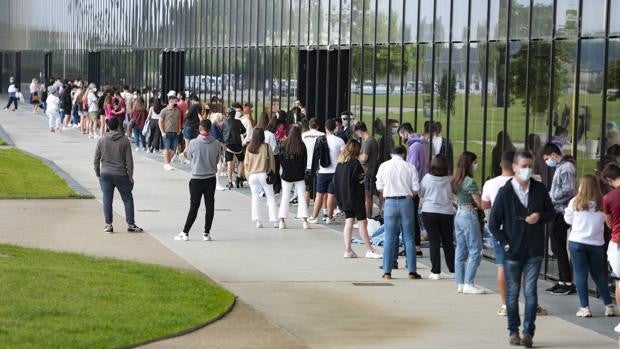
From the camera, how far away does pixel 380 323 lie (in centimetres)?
1502

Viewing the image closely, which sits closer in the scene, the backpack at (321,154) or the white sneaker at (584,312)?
the white sneaker at (584,312)

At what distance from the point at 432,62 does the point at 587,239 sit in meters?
9.66

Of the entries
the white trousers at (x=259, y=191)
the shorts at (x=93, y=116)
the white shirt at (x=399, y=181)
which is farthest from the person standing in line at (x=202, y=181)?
the shorts at (x=93, y=116)

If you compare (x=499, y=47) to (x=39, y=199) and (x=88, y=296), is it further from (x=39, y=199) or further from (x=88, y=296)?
(x=39, y=199)

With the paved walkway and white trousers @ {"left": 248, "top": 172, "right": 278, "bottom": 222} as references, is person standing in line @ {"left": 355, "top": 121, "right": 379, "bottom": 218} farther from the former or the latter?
white trousers @ {"left": 248, "top": 172, "right": 278, "bottom": 222}

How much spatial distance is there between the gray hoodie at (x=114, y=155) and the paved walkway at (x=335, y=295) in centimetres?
103

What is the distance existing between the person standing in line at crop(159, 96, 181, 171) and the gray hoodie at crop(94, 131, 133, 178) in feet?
45.3

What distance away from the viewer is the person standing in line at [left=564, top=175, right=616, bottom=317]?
15320mm

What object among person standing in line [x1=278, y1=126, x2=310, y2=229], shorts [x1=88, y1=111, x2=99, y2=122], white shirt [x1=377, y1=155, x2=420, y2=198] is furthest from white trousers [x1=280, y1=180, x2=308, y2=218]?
shorts [x1=88, y1=111, x2=99, y2=122]

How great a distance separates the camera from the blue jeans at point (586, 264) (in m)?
15.7

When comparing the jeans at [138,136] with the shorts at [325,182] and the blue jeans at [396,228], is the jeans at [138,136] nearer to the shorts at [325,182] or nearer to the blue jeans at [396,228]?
the shorts at [325,182]

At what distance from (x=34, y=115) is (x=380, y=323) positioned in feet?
183

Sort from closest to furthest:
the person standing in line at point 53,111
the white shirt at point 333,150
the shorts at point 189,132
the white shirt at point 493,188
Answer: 1. the white shirt at point 493,188
2. the white shirt at point 333,150
3. the shorts at point 189,132
4. the person standing in line at point 53,111

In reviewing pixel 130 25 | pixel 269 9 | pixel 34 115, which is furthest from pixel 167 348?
pixel 34 115
